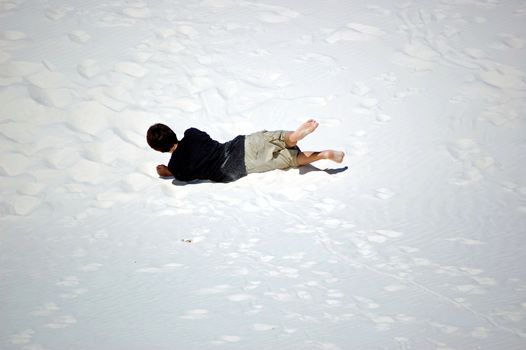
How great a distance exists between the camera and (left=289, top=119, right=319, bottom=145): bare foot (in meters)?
5.21

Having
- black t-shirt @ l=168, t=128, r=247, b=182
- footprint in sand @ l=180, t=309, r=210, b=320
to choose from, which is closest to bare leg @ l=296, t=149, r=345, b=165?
black t-shirt @ l=168, t=128, r=247, b=182

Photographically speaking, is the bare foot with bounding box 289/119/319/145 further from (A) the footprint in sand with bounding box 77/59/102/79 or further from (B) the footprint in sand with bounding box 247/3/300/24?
(B) the footprint in sand with bounding box 247/3/300/24

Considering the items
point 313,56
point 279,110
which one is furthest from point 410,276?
point 313,56

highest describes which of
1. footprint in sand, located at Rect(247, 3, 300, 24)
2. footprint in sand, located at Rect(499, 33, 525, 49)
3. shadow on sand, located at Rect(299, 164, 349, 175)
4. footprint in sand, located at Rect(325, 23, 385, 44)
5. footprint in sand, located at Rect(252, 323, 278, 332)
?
footprint in sand, located at Rect(499, 33, 525, 49)

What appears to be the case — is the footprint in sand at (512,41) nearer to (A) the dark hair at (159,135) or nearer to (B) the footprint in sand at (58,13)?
(A) the dark hair at (159,135)

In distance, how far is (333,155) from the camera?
17.5 ft

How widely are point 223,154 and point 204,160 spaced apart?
14 centimetres

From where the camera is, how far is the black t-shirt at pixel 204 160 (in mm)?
5406

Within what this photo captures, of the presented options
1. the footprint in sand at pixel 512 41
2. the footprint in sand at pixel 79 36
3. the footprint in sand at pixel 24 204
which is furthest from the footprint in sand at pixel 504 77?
the footprint in sand at pixel 24 204

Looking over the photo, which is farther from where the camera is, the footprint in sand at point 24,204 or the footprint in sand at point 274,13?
the footprint in sand at point 274,13

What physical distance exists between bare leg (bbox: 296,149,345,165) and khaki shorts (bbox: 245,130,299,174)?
4 cm

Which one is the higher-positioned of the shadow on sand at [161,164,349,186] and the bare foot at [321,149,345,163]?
the bare foot at [321,149,345,163]

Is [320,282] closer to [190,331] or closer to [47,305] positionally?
[190,331]

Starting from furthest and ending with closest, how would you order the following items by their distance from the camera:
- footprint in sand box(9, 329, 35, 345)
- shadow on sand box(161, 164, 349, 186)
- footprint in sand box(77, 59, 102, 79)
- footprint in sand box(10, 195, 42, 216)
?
footprint in sand box(77, 59, 102, 79) → shadow on sand box(161, 164, 349, 186) → footprint in sand box(10, 195, 42, 216) → footprint in sand box(9, 329, 35, 345)
